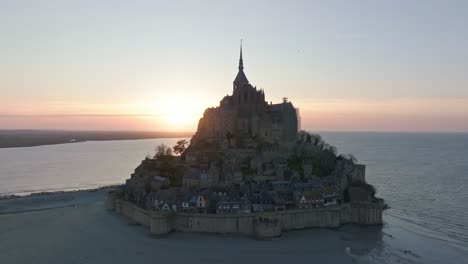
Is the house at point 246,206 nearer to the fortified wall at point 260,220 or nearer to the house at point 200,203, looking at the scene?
the fortified wall at point 260,220

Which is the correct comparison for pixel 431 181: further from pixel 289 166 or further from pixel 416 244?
pixel 416 244

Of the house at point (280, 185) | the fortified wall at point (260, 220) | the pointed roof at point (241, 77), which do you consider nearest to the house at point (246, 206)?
the fortified wall at point (260, 220)

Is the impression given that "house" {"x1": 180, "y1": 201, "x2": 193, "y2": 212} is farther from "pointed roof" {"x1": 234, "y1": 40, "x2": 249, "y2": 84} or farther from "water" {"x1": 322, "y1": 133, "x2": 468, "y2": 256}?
"pointed roof" {"x1": 234, "y1": 40, "x2": 249, "y2": 84}

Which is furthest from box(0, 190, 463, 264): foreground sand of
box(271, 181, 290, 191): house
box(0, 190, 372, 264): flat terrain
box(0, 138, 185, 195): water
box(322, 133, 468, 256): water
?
box(0, 138, 185, 195): water

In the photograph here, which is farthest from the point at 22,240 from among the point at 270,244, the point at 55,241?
the point at 270,244

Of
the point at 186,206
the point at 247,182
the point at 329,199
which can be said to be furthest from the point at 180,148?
the point at 329,199

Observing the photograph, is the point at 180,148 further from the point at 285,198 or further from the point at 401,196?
the point at 401,196
